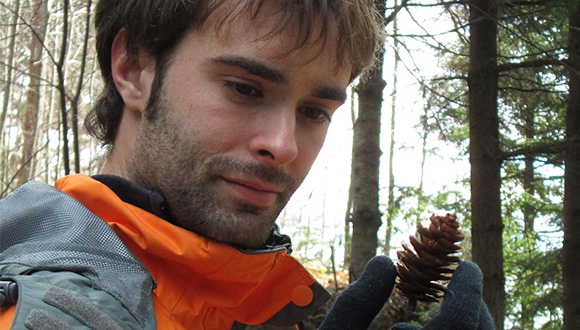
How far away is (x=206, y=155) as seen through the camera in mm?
1549

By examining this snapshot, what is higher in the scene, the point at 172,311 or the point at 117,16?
the point at 117,16

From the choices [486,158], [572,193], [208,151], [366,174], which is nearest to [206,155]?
[208,151]

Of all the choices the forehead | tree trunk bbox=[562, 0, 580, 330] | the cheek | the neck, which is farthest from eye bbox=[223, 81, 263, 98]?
tree trunk bbox=[562, 0, 580, 330]

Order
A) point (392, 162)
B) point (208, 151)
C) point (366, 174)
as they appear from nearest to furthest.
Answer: point (208, 151) < point (366, 174) < point (392, 162)

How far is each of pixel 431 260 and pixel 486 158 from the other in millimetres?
3658

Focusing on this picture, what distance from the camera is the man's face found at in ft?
5.07

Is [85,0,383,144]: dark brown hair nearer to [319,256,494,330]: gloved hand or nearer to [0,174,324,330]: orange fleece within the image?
[0,174,324,330]: orange fleece

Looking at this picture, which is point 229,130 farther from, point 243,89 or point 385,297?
point 385,297

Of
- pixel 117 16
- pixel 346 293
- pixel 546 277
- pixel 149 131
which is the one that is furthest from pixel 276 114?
pixel 546 277

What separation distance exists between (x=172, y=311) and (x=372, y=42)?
1.17 m

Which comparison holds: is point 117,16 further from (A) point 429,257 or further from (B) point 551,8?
(B) point 551,8

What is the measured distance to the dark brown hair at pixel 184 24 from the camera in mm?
1618

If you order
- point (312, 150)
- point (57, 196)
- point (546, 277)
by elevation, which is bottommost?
point (546, 277)

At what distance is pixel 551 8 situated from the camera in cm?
431
